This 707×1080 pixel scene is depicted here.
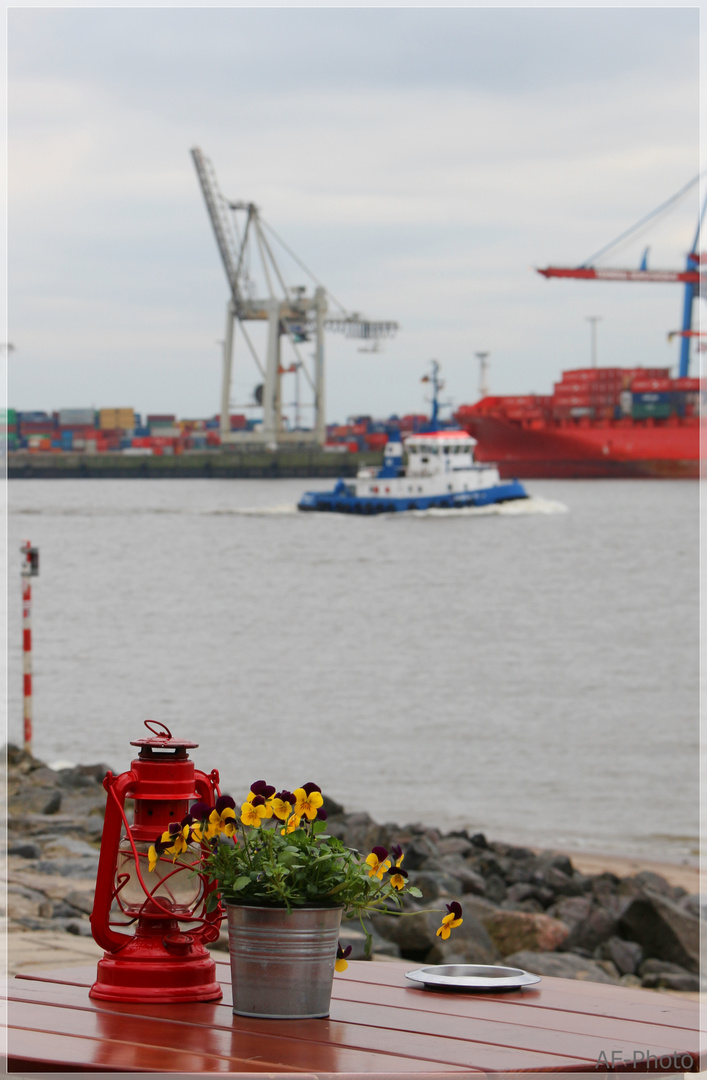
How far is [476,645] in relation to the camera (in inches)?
818

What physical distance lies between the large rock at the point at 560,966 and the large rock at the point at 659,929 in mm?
612

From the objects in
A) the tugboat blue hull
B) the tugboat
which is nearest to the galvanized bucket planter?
the tugboat

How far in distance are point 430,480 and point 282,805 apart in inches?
1593

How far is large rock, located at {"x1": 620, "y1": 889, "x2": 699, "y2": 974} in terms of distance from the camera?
17.5 feet

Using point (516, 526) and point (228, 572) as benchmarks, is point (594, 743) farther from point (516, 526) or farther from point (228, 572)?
point (516, 526)

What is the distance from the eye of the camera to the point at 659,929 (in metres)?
5.40

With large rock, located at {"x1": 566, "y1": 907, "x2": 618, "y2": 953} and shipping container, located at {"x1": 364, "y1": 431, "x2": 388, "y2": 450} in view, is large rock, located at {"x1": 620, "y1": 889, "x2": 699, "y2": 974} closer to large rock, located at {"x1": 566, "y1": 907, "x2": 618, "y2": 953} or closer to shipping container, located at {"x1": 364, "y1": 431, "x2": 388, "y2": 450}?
large rock, located at {"x1": 566, "y1": 907, "x2": 618, "y2": 953}

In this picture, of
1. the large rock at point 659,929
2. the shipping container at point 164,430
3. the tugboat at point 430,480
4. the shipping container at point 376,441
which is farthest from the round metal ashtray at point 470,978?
the shipping container at point 164,430

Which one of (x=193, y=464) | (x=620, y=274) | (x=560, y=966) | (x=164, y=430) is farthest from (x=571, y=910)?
(x=164, y=430)

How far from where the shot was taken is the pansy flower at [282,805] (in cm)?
156

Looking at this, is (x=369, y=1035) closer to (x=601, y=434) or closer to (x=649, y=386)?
(x=601, y=434)

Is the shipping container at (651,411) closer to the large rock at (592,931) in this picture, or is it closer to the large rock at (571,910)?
the large rock at (571,910)

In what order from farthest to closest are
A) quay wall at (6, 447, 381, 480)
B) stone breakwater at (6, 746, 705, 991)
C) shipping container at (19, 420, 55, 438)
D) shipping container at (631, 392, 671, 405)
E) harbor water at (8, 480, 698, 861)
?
1. shipping container at (19, 420, 55, 438)
2. quay wall at (6, 447, 381, 480)
3. shipping container at (631, 392, 671, 405)
4. harbor water at (8, 480, 698, 861)
5. stone breakwater at (6, 746, 705, 991)

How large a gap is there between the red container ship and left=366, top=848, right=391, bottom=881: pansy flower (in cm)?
6079
